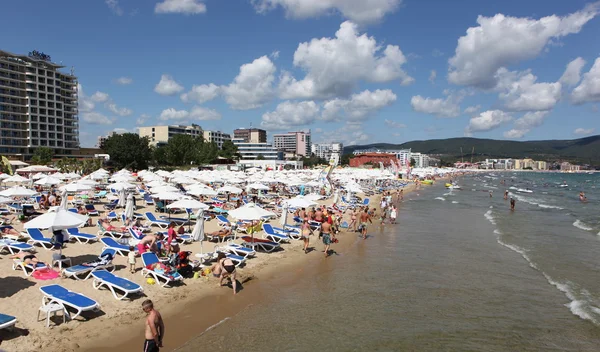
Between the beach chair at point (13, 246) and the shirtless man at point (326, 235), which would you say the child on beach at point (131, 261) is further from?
the shirtless man at point (326, 235)

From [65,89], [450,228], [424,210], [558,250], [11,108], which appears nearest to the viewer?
[558,250]

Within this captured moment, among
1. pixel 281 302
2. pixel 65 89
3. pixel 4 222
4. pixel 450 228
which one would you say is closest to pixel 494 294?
pixel 281 302

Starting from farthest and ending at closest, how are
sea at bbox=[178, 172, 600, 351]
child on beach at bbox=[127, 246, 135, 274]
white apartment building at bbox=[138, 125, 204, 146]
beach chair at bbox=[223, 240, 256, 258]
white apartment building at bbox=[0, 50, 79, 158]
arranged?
white apartment building at bbox=[138, 125, 204, 146] → white apartment building at bbox=[0, 50, 79, 158] → beach chair at bbox=[223, 240, 256, 258] → child on beach at bbox=[127, 246, 135, 274] → sea at bbox=[178, 172, 600, 351]

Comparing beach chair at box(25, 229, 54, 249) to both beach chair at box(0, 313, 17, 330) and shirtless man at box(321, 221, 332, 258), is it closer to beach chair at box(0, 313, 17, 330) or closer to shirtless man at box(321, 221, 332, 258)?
beach chair at box(0, 313, 17, 330)

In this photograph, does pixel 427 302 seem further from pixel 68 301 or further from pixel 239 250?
pixel 68 301

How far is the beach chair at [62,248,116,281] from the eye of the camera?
9.35m

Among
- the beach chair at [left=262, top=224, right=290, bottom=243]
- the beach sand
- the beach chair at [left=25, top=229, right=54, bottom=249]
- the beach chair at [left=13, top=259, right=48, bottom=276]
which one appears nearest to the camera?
the beach sand

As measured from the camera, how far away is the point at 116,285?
860 cm

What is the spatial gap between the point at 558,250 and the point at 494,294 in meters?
8.03

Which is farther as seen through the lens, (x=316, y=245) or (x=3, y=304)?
(x=316, y=245)

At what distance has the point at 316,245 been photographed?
15.9 metres

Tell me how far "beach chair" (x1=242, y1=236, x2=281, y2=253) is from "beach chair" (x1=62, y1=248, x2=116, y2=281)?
4.87 m

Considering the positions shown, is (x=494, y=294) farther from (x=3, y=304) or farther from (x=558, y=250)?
(x=3, y=304)

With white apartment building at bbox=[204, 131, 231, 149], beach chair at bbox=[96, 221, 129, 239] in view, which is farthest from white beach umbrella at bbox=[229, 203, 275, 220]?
white apartment building at bbox=[204, 131, 231, 149]
